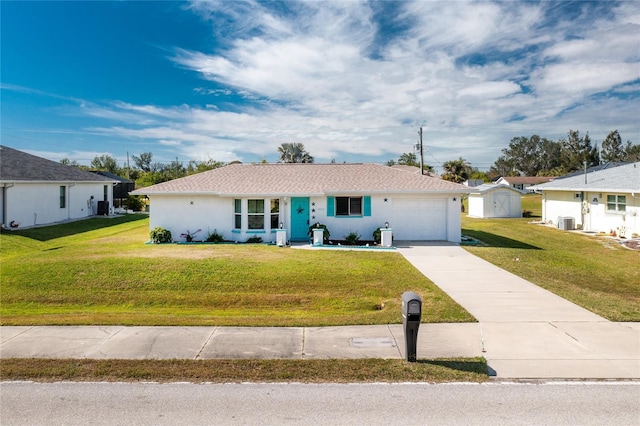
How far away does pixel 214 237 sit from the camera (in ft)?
66.9

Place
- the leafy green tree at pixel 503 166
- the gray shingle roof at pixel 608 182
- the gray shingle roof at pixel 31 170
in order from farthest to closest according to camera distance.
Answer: the leafy green tree at pixel 503 166 < the gray shingle roof at pixel 31 170 < the gray shingle roof at pixel 608 182

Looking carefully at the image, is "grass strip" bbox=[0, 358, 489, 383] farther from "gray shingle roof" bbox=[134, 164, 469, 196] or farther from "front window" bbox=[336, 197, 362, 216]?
"front window" bbox=[336, 197, 362, 216]

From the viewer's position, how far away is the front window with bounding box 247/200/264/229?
20.6 metres

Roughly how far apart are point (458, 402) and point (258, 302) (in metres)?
6.96

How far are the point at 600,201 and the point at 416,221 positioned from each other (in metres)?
13.5

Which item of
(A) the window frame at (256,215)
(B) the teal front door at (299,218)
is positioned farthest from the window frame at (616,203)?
(A) the window frame at (256,215)

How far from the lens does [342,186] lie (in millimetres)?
21094

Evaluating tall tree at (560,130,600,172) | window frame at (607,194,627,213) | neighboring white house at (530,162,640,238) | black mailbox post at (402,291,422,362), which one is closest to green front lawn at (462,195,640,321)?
neighboring white house at (530,162,640,238)

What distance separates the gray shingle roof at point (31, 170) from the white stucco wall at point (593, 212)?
34.6 meters

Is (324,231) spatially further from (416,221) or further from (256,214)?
(416,221)

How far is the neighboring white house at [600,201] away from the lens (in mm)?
23078

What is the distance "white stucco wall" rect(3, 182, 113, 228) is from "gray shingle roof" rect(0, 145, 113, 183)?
449 mm

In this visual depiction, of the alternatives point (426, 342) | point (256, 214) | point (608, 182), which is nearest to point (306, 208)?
point (256, 214)

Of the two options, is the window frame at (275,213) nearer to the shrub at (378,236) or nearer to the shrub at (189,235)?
the shrub at (189,235)
